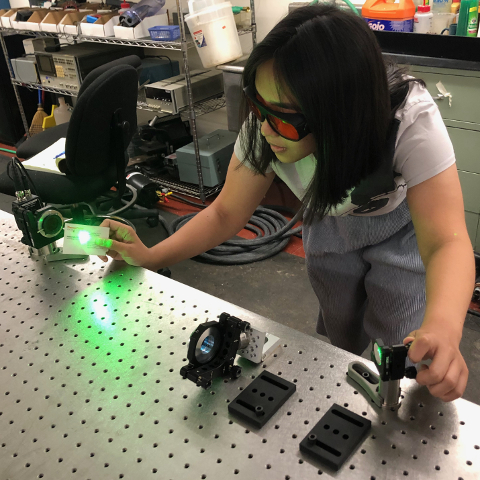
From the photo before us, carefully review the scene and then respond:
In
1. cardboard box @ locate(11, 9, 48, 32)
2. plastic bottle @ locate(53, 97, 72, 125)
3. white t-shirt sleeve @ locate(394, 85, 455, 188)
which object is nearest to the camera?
white t-shirt sleeve @ locate(394, 85, 455, 188)

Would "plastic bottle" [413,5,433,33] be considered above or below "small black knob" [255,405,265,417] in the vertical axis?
above

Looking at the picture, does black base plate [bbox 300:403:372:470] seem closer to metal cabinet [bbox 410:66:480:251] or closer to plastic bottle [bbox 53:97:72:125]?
metal cabinet [bbox 410:66:480:251]

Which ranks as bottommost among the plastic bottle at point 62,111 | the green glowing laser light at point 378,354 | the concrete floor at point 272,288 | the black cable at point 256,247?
the concrete floor at point 272,288

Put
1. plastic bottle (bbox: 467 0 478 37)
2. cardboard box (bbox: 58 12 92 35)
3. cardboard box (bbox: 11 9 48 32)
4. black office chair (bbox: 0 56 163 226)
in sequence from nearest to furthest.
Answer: plastic bottle (bbox: 467 0 478 37), black office chair (bbox: 0 56 163 226), cardboard box (bbox: 58 12 92 35), cardboard box (bbox: 11 9 48 32)

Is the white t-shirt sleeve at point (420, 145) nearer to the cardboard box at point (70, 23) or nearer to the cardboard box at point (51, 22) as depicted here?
the cardboard box at point (70, 23)

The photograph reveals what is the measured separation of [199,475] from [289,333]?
0.31 meters

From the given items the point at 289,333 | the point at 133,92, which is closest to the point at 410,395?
the point at 289,333

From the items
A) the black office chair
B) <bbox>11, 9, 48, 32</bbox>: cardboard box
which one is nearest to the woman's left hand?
the black office chair

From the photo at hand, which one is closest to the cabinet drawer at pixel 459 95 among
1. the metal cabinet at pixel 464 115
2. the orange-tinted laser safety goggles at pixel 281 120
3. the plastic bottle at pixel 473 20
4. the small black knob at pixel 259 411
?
the metal cabinet at pixel 464 115

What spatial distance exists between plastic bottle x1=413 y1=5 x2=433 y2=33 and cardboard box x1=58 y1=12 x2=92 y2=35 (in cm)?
192

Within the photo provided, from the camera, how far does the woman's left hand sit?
2.21ft

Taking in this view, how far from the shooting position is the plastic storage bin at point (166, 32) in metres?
2.71

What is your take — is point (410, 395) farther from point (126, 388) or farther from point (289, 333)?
point (126, 388)

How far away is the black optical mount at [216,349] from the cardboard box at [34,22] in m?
3.00
